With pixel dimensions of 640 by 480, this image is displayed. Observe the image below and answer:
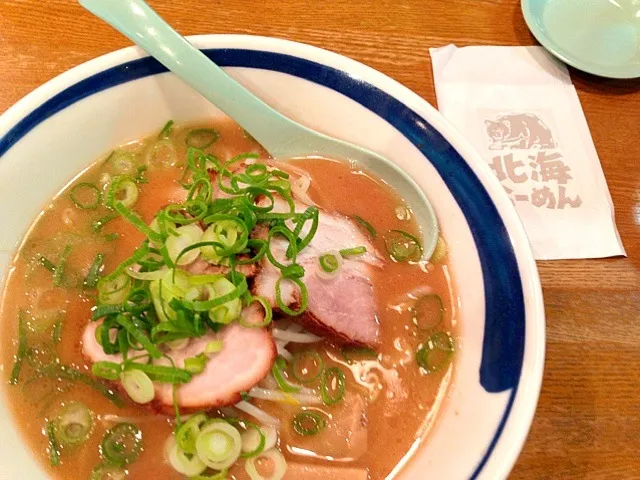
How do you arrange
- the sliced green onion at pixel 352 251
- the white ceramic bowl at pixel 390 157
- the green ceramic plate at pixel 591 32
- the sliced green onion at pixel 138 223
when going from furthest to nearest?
the green ceramic plate at pixel 591 32 < the sliced green onion at pixel 352 251 < the sliced green onion at pixel 138 223 < the white ceramic bowl at pixel 390 157

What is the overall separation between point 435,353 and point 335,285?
0.25 meters

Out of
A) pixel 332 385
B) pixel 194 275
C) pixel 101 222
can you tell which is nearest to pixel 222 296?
pixel 194 275

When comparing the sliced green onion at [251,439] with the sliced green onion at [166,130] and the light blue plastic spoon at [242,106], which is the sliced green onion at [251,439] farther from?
the sliced green onion at [166,130]

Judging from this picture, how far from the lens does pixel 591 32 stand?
1.70 meters

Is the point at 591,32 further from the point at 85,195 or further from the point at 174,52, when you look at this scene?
the point at 85,195

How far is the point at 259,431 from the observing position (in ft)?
3.20

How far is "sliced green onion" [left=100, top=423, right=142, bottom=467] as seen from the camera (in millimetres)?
956

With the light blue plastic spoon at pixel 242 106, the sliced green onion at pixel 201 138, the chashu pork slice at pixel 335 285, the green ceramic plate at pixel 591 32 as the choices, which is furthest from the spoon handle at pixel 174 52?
the green ceramic plate at pixel 591 32

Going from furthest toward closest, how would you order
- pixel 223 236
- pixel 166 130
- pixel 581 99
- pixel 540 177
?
pixel 581 99, pixel 540 177, pixel 166 130, pixel 223 236

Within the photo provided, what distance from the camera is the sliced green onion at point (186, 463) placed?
92cm

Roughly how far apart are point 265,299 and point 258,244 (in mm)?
110

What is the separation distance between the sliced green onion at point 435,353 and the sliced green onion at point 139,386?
52cm

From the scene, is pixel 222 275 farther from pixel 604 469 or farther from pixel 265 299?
pixel 604 469

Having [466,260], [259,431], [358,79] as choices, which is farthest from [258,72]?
[259,431]
